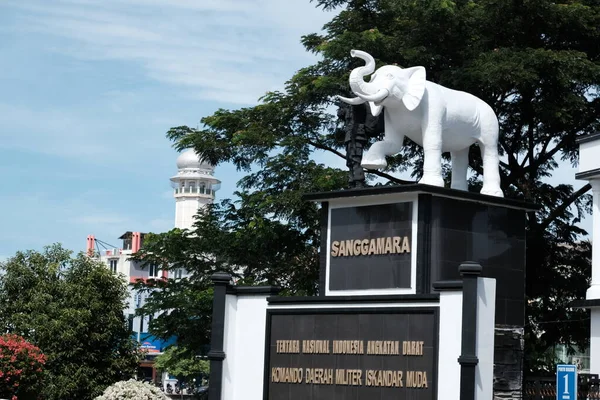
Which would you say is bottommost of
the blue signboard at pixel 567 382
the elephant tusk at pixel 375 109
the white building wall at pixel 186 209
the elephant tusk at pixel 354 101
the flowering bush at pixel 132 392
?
the flowering bush at pixel 132 392

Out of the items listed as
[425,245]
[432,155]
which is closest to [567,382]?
[425,245]

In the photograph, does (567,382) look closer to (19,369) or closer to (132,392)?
(132,392)

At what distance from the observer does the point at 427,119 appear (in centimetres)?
1748

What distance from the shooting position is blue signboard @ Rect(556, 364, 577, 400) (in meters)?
12.6

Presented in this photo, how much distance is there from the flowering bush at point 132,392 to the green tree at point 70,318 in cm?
779

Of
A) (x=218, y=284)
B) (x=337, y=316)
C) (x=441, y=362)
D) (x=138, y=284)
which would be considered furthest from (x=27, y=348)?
(x=441, y=362)

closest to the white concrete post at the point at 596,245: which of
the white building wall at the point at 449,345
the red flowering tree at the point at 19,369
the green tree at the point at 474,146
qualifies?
the green tree at the point at 474,146

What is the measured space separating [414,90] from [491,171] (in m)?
2.00

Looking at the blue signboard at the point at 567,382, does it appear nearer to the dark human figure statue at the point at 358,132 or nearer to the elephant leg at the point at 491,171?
the elephant leg at the point at 491,171

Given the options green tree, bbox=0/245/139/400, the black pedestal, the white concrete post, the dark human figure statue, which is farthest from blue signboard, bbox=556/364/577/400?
green tree, bbox=0/245/139/400

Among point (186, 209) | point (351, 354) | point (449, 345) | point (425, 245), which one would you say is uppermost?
point (186, 209)

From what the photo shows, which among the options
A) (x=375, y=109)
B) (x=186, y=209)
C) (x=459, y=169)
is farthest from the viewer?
(x=186, y=209)

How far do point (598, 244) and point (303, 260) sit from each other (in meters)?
8.41

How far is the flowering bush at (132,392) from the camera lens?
24.5m
